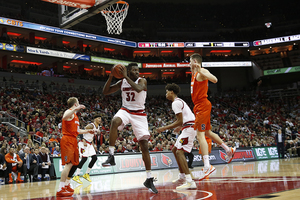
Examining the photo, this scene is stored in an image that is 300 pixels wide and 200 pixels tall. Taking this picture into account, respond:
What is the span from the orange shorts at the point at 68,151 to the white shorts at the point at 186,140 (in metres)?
2.18

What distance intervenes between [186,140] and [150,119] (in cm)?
1722

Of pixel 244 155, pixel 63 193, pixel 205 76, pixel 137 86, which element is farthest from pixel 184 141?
pixel 244 155

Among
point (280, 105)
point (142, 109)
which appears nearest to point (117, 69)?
point (142, 109)

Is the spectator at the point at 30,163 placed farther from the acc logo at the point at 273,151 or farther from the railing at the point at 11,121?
the acc logo at the point at 273,151

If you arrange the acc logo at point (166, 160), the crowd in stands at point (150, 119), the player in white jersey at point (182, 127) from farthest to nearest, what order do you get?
the acc logo at point (166, 160) → the crowd in stands at point (150, 119) → the player in white jersey at point (182, 127)

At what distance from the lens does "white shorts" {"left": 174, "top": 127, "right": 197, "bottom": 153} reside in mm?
6031

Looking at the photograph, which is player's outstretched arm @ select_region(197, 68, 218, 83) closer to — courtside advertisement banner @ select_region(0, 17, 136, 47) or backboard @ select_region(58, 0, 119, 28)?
backboard @ select_region(58, 0, 119, 28)

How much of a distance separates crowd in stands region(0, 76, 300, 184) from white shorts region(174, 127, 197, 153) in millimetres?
7327

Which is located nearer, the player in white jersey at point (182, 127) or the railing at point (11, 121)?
the player in white jersey at point (182, 127)

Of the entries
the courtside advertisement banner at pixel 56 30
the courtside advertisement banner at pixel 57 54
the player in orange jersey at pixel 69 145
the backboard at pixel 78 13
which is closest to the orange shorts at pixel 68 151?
the player in orange jersey at pixel 69 145

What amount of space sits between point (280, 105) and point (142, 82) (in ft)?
101

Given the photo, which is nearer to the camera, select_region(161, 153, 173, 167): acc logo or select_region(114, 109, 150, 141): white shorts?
select_region(114, 109, 150, 141): white shorts

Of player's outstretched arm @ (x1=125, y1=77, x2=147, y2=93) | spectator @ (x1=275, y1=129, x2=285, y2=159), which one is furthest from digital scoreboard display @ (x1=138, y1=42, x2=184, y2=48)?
player's outstretched arm @ (x1=125, y1=77, x2=147, y2=93)

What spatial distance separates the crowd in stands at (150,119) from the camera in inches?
565
